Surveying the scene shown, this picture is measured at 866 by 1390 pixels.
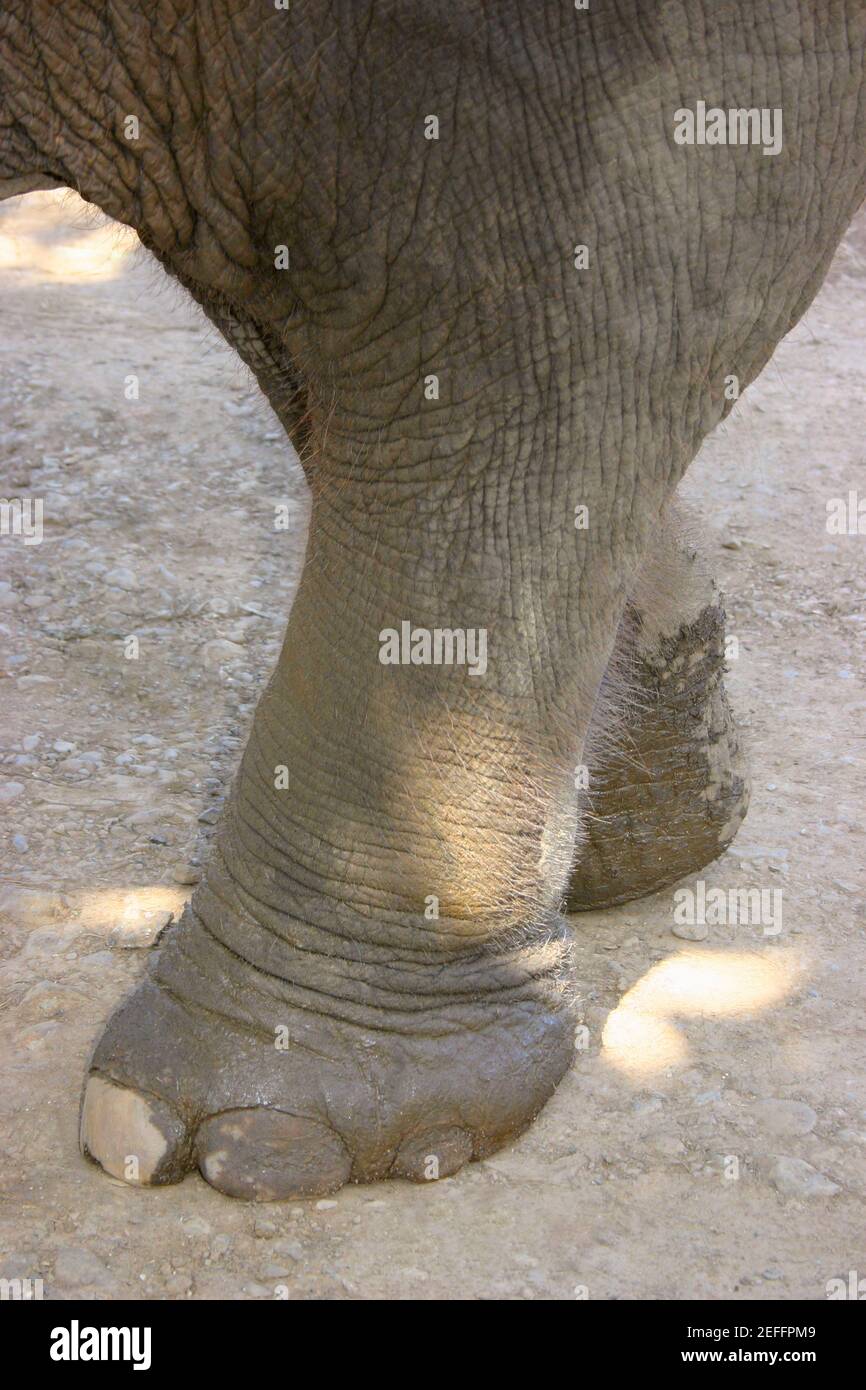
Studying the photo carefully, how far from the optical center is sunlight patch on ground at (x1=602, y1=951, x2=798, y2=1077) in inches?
112

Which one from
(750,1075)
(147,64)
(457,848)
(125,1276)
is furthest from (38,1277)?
(147,64)

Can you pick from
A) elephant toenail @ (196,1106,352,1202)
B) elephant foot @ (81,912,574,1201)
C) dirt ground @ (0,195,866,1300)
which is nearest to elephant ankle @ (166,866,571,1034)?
elephant foot @ (81,912,574,1201)

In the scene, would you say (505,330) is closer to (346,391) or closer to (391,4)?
(346,391)

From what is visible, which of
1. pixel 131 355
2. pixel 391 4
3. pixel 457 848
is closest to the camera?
pixel 391 4

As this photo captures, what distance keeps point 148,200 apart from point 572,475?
2.18 ft

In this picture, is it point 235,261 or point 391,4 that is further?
point 235,261

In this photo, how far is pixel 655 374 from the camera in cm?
219

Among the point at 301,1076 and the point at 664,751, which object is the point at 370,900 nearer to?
the point at 301,1076

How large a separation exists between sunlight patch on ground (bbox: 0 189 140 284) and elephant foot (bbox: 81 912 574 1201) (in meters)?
4.64

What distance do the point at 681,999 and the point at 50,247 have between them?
200 inches

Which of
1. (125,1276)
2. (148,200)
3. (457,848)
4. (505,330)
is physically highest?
(148,200)

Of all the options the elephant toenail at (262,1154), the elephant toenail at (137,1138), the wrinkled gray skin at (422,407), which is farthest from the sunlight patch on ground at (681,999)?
the elephant toenail at (137,1138)

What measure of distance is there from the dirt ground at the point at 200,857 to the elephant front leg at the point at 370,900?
105 millimetres

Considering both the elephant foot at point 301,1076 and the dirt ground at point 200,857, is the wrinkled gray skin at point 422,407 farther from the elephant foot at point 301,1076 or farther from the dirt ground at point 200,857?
the dirt ground at point 200,857
